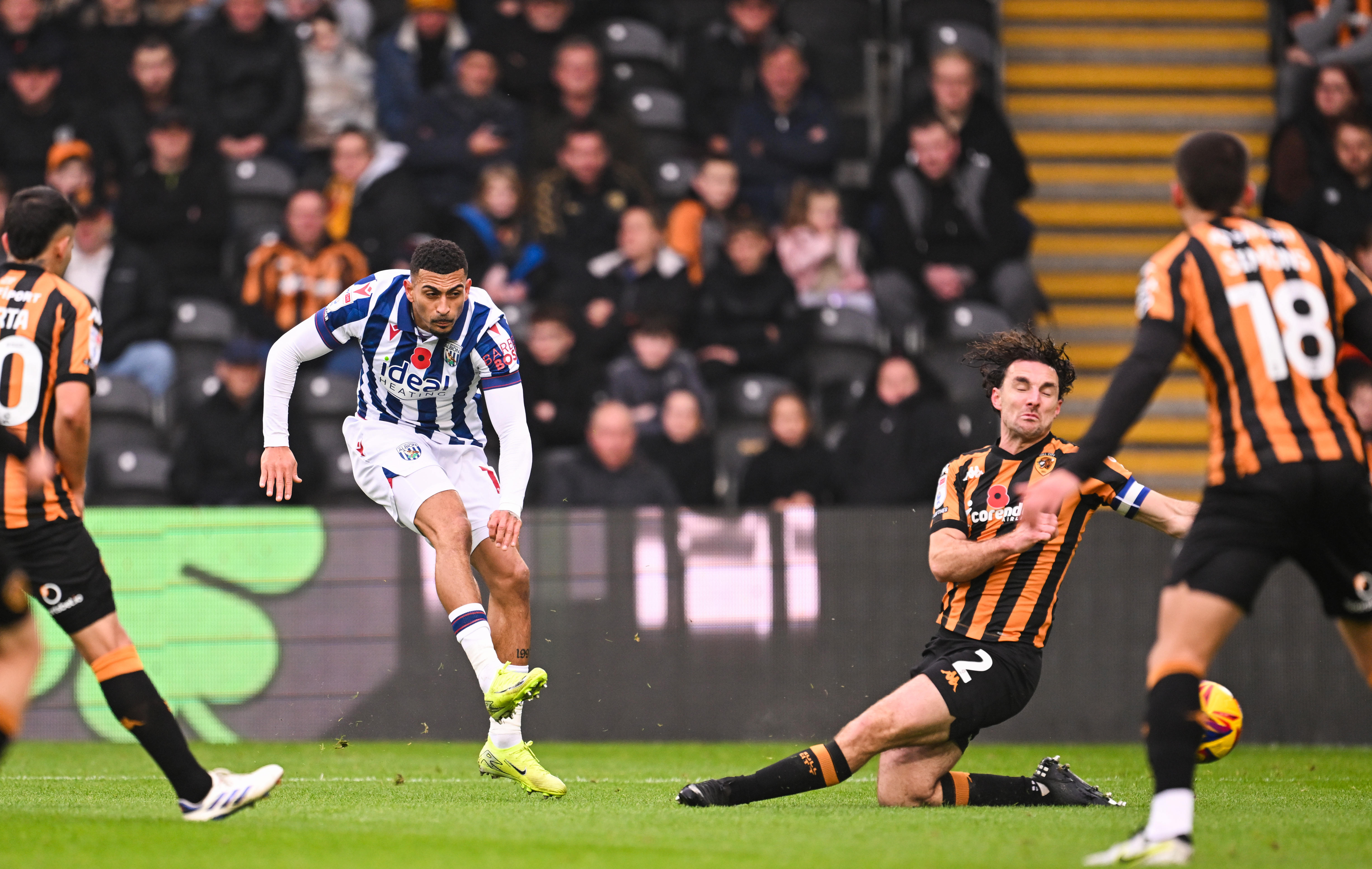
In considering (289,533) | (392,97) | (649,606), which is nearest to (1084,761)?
(649,606)

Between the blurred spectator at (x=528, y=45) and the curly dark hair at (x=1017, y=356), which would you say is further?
the blurred spectator at (x=528, y=45)

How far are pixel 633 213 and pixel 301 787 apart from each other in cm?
628

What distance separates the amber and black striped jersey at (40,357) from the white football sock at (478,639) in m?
1.69

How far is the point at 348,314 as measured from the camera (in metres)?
6.77

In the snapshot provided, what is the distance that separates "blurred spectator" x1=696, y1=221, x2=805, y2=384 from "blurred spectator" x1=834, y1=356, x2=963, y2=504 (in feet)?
3.62

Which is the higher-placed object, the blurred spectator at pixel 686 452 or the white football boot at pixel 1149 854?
the blurred spectator at pixel 686 452

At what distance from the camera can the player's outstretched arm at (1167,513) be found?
6051 millimetres

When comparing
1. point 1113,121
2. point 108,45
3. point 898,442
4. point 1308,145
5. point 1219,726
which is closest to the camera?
point 1219,726

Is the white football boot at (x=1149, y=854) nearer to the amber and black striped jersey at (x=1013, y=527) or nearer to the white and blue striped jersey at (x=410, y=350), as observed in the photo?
the amber and black striped jersey at (x=1013, y=527)

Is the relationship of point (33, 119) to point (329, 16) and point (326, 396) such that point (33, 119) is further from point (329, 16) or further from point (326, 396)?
point (326, 396)

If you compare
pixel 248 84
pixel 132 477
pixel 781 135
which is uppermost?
pixel 248 84

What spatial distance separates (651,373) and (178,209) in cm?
419

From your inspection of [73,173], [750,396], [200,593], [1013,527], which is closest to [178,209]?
[73,173]

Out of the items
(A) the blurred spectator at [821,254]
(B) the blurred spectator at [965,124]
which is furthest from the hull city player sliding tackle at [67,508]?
(B) the blurred spectator at [965,124]
